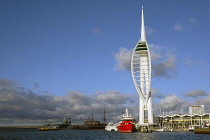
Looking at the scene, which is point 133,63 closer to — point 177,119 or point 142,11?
point 142,11

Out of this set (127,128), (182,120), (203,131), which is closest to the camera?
(203,131)

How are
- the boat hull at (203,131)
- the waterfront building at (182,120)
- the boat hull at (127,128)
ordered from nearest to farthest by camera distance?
the boat hull at (203,131) → the boat hull at (127,128) → the waterfront building at (182,120)

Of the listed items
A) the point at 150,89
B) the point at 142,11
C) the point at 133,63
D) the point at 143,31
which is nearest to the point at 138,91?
the point at 150,89

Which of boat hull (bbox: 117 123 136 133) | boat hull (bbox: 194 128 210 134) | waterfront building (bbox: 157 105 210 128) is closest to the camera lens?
boat hull (bbox: 194 128 210 134)

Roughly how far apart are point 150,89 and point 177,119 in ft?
131

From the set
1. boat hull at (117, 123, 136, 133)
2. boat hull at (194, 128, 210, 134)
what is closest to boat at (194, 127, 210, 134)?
boat hull at (194, 128, 210, 134)

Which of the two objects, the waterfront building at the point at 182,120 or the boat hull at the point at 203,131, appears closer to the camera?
the boat hull at the point at 203,131

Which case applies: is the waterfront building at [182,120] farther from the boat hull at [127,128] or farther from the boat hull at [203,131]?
the boat hull at [203,131]

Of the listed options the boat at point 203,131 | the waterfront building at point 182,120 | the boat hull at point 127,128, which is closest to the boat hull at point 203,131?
the boat at point 203,131

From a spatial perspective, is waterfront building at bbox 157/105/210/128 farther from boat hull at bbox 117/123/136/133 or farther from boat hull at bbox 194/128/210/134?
boat hull at bbox 194/128/210/134

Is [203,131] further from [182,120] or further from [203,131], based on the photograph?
[182,120]

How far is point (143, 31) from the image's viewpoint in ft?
596

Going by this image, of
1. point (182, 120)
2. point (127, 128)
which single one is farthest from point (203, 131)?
point (182, 120)

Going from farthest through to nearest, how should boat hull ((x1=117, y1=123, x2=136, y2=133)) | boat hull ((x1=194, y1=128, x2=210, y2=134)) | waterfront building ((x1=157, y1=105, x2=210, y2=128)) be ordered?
1. waterfront building ((x1=157, y1=105, x2=210, y2=128))
2. boat hull ((x1=117, y1=123, x2=136, y2=133))
3. boat hull ((x1=194, y1=128, x2=210, y2=134))
